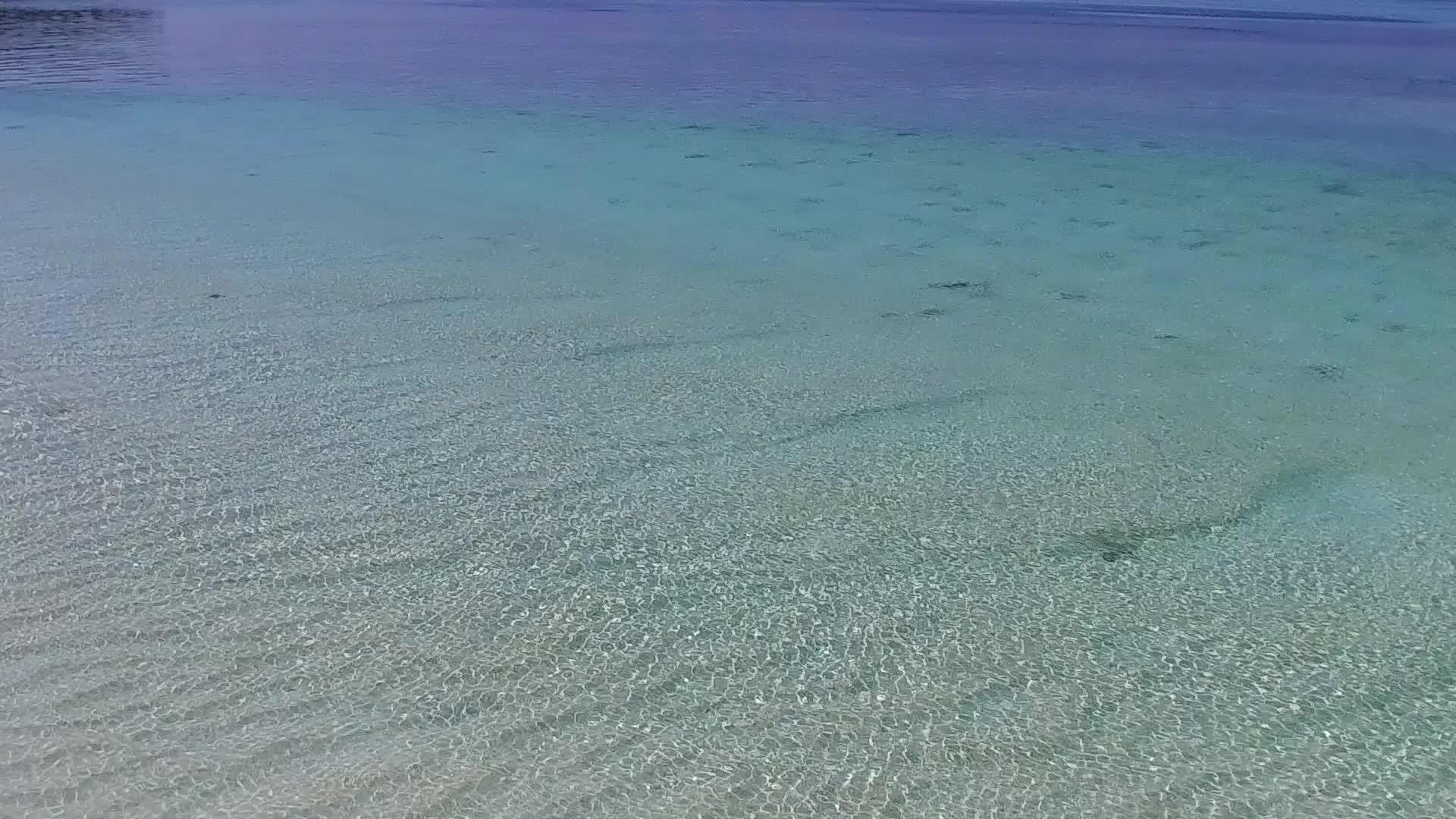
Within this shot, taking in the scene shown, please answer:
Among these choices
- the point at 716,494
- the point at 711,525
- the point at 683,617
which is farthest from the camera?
the point at 716,494

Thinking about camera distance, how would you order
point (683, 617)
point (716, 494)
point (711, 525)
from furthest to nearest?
point (716, 494) → point (711, 525) → point (683, 617)

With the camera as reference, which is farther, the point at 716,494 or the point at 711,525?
the point at 716,494

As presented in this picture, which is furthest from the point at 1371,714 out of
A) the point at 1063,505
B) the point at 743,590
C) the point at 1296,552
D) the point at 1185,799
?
the point at 743,590

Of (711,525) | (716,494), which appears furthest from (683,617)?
(716,494)

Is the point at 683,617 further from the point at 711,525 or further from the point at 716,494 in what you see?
the point at 716,494
